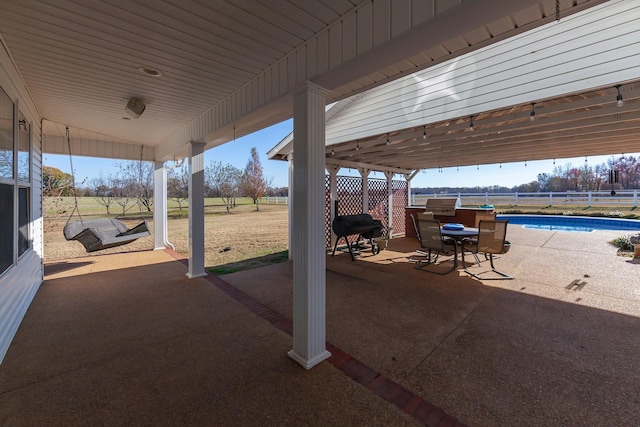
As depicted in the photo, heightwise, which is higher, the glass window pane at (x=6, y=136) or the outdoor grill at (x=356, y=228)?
the glass window pane at (x=6, y=136)

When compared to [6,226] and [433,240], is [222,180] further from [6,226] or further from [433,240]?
[433,240]

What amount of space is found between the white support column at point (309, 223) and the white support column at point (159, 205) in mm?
5796

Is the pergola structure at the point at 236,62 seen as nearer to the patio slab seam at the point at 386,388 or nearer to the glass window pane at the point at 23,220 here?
the glass window pane at the point at 23,220

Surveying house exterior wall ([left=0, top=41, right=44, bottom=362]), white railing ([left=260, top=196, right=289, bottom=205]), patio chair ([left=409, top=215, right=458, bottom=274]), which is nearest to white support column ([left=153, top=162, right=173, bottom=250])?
house exterior wall ([left=0, top=41, right=44, bottom=362])

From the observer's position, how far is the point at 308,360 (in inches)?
81.8

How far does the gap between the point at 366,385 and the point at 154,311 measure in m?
2.67

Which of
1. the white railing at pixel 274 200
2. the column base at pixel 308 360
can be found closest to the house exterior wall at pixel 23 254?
the column base at pixel 308 360

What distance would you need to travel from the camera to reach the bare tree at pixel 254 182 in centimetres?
2090

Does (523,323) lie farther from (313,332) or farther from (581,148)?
(581,148)

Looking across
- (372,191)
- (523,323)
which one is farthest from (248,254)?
(523,323)

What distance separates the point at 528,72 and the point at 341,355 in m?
3.92

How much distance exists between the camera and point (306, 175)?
6.73 ft

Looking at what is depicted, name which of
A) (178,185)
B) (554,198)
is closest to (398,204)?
(554,198)

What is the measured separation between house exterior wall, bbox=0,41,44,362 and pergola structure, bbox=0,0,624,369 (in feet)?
0.08
